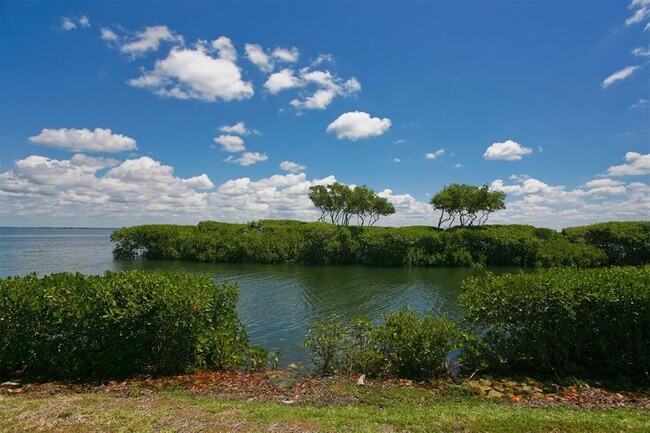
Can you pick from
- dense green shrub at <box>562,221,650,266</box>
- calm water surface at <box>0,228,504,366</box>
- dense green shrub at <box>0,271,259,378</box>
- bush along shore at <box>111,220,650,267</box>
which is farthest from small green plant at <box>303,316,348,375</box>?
dense green shrub at <box>562,221,650,266</box>

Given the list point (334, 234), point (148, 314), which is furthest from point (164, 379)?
point (334, 234)

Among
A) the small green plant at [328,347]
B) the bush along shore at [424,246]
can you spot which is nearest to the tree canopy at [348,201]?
the bush along shore at [424,246]

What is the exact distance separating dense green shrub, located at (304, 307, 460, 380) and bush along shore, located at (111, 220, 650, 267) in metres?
31.9

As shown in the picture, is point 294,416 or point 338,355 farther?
point 338,355

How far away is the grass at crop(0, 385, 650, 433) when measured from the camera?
4.99m

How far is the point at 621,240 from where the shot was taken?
3775cm

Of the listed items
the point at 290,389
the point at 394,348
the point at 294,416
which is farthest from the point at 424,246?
the point at 294,416

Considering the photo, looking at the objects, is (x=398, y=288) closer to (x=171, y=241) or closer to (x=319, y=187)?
(x=171, y=241)

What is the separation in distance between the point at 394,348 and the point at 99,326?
6228 mm

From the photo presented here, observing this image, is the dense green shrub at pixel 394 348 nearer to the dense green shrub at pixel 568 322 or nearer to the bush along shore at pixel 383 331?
the bush along shore at pixel 383 331

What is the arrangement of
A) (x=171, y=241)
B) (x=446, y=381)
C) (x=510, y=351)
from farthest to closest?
1. (x=171, y=241)
2. (x=510, y=351)
3. (x=446, y=381)

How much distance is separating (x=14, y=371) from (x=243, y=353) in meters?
4.81

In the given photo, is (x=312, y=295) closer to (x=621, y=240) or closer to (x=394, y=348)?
(x=394, y=348)

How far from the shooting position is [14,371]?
25.3ft
